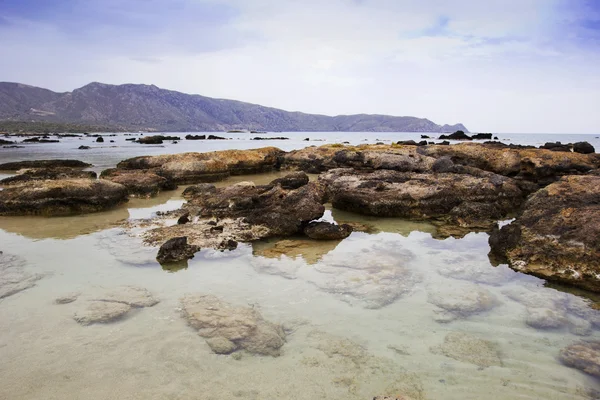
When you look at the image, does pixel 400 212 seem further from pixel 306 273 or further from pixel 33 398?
pixel 33 398

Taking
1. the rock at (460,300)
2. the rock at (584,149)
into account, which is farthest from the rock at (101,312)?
the rock at (584,149)

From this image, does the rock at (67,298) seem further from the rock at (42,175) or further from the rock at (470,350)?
the rock at (42,175)

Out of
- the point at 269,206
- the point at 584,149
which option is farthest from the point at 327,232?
the point at 584,149

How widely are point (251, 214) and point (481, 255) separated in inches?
214

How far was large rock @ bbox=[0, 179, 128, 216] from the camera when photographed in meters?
10.5

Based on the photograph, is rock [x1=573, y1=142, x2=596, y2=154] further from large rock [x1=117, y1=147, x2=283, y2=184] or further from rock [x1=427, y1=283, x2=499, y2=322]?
rock [x1=427, y1=283, x2=499, y2=322]

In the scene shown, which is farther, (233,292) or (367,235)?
(367,235)

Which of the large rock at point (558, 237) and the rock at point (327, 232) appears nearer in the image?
the large rock at point (558, 237)

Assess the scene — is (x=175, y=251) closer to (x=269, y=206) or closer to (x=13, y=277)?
(x=13, y=277)

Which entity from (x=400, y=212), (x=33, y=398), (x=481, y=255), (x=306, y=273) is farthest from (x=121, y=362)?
(x=400, y=212)

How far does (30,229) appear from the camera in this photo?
29.6ft

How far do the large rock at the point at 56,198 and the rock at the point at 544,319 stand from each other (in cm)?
1132

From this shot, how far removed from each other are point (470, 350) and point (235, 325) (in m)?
Answer: 2.69

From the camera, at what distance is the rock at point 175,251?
679 cm
